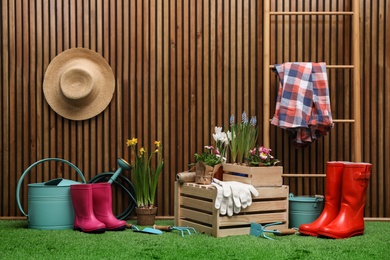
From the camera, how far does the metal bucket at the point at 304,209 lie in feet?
13.9

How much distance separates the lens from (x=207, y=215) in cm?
399

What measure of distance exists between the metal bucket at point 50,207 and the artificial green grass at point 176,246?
0.12 meters

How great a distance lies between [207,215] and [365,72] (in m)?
1.79

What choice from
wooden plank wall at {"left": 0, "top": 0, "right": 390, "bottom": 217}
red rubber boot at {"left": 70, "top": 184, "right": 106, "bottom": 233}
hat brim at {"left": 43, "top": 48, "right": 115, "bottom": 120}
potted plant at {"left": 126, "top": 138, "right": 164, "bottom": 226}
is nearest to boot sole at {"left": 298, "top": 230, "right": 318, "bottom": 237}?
wooden plank wall at {"left": 0, "top": 0, "right": 390, "bottom": 217}

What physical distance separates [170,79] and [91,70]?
0.62 metres

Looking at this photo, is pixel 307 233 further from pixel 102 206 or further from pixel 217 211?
pixel 102 206

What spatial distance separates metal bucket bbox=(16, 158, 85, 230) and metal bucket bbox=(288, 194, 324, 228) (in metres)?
1.56

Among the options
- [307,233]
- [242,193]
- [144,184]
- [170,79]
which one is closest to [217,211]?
[242,193]

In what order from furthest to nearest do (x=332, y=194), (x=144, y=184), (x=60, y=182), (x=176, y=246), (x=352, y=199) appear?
(x=144, y=184) < (x=60, y=182) < (x=332, y=194) < (x=352, y=199) < (x=176, y=246)

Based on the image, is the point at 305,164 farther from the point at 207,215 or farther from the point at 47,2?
the point at 47,2

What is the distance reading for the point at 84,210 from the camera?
409cm

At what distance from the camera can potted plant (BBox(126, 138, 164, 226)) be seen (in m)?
4.44

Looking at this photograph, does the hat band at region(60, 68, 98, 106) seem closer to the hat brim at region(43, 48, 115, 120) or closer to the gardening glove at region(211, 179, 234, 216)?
the hat brim at region(43, 48, 115, 120)

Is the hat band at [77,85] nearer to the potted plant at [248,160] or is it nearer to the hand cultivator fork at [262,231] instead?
the potted plant at [248,160]
